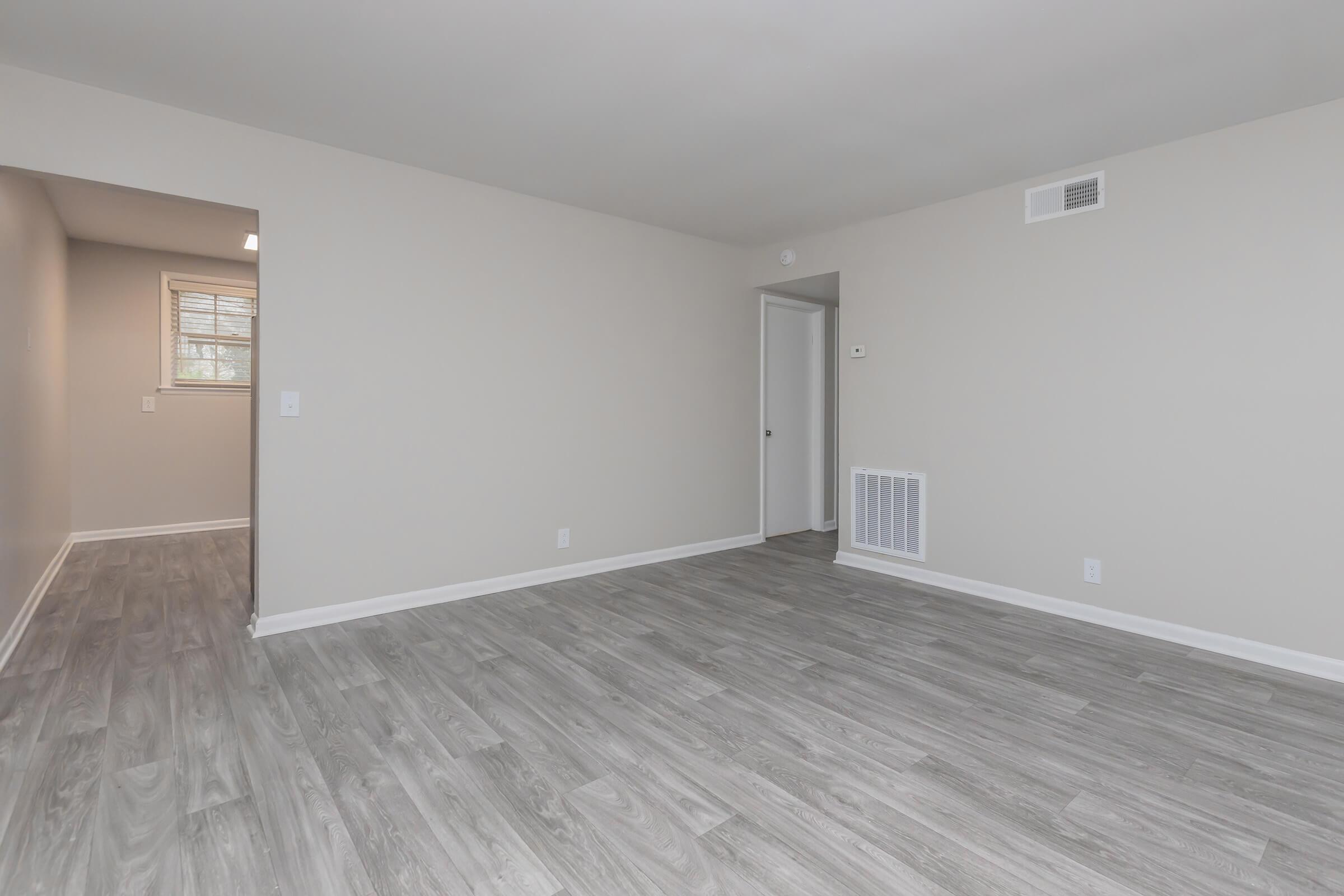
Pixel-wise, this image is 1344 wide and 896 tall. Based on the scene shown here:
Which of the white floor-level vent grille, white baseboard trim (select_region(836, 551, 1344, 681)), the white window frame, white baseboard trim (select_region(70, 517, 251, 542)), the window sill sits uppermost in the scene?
the white window frame

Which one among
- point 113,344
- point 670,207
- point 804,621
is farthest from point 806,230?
point 113,344

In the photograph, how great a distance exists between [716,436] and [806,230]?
1661mm

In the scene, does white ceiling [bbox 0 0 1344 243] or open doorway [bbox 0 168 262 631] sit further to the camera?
open doorway [bbox 0 168 262 631]

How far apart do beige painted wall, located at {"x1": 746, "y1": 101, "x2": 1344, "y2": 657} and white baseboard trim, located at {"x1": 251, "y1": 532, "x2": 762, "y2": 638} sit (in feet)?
5.80

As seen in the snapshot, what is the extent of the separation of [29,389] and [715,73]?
12.8ft

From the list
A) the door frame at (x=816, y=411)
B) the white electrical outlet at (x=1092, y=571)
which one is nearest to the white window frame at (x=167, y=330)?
the door frame at (x=816, y=411)

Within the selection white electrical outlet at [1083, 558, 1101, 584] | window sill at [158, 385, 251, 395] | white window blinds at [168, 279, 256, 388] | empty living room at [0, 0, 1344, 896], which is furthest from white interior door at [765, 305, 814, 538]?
window sill at [158, 385, 251, 395]

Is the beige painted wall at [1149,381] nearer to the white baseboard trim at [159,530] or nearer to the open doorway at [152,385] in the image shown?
the open doorway at [152,385]

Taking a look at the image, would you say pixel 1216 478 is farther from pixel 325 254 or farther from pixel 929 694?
pixel 325 254

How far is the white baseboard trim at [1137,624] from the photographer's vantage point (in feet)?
9.24

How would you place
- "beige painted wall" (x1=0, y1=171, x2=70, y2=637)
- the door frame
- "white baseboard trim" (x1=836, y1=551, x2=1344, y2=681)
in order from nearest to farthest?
"white baseboard trim" (x1=836, y1=551, x2=1344, y2=681), "beige painted wall" (x1=0, y1=171, x2=70, y2=637), the door frame

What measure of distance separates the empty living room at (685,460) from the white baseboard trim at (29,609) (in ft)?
0.11

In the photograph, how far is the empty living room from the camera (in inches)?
70.4

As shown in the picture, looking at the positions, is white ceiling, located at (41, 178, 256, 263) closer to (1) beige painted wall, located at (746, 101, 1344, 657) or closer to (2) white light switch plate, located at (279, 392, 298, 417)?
(2) white light switch plate, located at (279, 392, 298, 417)
